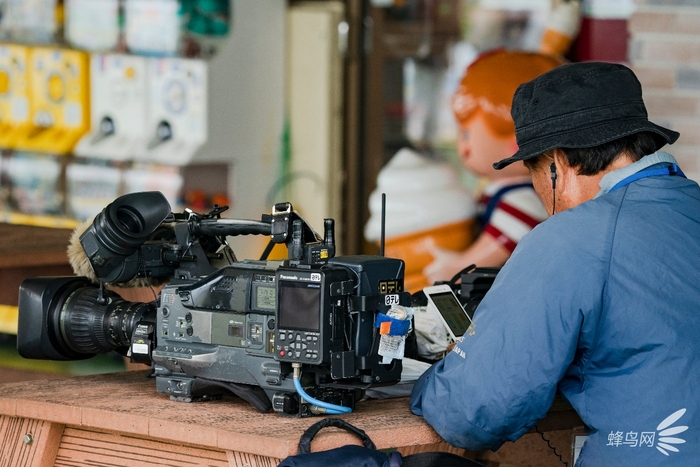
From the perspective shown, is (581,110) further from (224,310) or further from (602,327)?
(224,310)

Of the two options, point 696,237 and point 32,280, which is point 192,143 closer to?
point 32,280

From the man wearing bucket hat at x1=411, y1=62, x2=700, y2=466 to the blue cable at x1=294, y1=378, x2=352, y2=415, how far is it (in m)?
0.17

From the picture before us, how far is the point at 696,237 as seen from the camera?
A: 2043mm

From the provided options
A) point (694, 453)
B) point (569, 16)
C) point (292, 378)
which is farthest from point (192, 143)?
point (694, 453)

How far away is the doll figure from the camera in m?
3.82

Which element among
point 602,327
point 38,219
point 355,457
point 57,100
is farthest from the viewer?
point 38,219

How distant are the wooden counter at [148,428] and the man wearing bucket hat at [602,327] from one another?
15cm

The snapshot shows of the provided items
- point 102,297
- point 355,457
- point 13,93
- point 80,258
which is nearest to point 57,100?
point 13,93

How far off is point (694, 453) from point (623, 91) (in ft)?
2.32

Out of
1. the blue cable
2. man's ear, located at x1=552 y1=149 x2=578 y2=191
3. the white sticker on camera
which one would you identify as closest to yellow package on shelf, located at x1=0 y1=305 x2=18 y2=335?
the white sticker on camera

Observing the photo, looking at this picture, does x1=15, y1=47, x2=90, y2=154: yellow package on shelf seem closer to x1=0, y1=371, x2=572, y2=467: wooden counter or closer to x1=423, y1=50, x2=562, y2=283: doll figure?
x1=423, y1=50, x2=562, y2=283: doll figure

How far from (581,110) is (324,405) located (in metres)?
0.76

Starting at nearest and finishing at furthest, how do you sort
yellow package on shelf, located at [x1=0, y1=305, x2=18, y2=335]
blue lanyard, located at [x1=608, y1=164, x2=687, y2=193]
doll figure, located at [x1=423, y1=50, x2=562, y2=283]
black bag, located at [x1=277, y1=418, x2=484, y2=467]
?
1. black bag, located at [x1=277, y1=418, x2=484, y2=467]
2. blue lanyard, located at [x1=608, y1=164, x2=687, y2=193]
3. yellow package on shelf, located at [x1=0, y1=305, x2=18, y2=335]
4. doll figure, located at [x1=423, y1=50, x2=562, y2=283]

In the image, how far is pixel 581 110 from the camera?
82.9 inches
